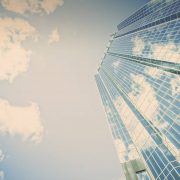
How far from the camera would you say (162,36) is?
62125 millimetres

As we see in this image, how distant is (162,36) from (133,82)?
49.9ft

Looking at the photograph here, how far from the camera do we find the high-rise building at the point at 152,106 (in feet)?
115

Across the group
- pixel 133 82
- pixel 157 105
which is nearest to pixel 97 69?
pixel 133 82

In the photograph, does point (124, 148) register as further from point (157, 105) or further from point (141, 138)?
point (157, 105)

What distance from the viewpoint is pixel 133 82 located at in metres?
65.1

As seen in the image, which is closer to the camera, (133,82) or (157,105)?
(157,105)

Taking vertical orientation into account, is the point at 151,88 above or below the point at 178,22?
below

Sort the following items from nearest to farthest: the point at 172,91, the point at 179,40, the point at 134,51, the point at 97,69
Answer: the point at 172,91
the point at 179,40
the point at 134,51
the point at 97,69

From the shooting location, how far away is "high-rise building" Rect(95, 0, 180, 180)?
35156 mm

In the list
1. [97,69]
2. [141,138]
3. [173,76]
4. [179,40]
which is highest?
[97,69]

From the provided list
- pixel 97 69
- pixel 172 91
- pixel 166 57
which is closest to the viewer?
pixel 172 91

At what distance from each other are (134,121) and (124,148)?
8307mm

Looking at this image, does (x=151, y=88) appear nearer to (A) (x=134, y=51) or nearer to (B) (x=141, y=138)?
(B) (x=141, y=138)

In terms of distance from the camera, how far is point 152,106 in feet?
152
